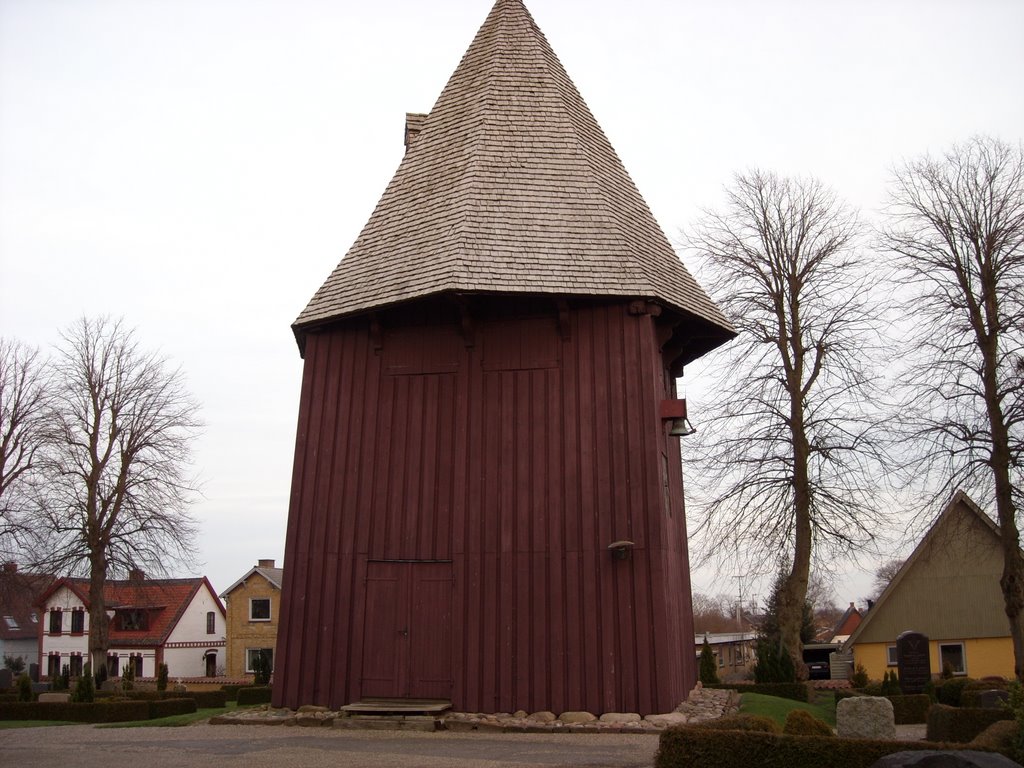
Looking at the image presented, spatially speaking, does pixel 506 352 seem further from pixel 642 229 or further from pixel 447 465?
pixel 642 229

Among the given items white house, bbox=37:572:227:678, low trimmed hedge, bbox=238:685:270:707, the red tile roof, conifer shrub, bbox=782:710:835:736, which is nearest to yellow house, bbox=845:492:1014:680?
low trimmed hedge, bbox=238:685:270:707

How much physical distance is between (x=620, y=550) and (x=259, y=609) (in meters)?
38.0

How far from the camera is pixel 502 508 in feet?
47.8

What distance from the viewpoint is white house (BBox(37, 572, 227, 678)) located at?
4866cm

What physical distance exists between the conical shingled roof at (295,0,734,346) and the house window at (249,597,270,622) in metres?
34.6

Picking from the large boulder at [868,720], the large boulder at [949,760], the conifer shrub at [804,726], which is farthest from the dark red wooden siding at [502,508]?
the large boulder at [949,760]

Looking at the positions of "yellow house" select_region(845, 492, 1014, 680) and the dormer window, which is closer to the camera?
"yellow house" select_region(845, 492, 1014, 680)

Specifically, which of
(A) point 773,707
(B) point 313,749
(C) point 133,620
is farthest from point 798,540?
(C) point 133,620

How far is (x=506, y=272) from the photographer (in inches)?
588

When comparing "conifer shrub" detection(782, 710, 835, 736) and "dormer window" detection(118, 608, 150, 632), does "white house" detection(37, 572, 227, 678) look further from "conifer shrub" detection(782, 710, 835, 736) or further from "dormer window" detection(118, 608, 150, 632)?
"conifer shrub" detection(782, 710, 835, 736)

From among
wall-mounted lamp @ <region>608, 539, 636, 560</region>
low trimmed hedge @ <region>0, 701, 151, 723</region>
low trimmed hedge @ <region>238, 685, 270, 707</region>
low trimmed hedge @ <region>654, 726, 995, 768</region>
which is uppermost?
wall-mounted lamp @ <region>608, 539, 636, 560</region>

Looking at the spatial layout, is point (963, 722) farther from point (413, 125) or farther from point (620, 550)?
point (413, 125)

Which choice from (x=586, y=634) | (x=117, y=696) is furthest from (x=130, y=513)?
(x=586, y=634)

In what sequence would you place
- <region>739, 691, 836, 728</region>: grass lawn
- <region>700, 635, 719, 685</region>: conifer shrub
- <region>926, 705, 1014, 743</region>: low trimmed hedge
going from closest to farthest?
<region>926, 705, 1014, 743</region>: low trimmed hedge < <region>739, 691, 836, 728</region>: grass lawn < <region>700, 635, 719, 685</region>: conifer shrub
